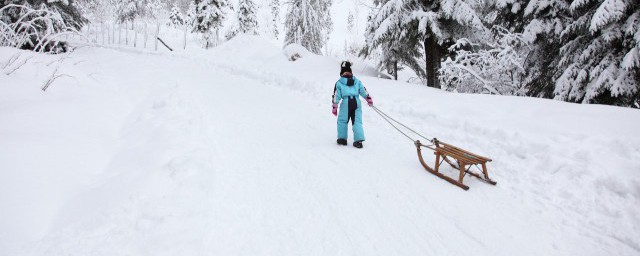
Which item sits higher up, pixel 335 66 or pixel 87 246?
pixel 335 66

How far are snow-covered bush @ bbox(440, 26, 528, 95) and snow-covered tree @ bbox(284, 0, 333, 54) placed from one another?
764 inches

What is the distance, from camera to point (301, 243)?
124 inches

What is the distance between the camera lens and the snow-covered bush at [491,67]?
9867mm

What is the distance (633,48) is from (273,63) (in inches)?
603

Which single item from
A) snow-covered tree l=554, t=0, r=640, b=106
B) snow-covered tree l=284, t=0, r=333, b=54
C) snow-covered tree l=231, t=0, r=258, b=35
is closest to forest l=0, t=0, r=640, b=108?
snow-covered tree l=554, t=0, r=640, b=106

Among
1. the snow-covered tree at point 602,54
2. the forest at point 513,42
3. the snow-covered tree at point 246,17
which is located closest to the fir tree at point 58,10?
the forest at point 513,42

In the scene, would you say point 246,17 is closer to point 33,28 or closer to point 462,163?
point 33,28

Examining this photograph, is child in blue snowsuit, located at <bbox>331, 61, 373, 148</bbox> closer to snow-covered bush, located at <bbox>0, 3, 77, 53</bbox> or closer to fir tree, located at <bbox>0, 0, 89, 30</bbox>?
snow-covered bush, located at <bbox>0, 3, 77, 53</bbox>

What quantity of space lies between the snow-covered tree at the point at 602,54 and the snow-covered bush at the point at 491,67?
1.20 m

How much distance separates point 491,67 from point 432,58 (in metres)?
2.19

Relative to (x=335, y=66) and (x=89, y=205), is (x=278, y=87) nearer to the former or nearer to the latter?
(x=335, y=66)

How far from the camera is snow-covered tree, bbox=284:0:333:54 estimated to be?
2895 cm

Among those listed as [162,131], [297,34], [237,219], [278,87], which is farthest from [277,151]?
[297,34]

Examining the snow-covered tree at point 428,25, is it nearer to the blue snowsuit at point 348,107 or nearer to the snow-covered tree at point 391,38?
the snow-covered tree at point 391,38
